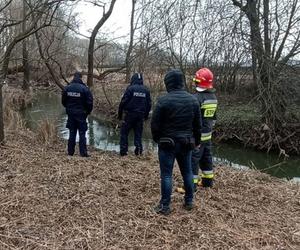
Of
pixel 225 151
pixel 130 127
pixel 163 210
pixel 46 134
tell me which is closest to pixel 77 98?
pixel 130 127

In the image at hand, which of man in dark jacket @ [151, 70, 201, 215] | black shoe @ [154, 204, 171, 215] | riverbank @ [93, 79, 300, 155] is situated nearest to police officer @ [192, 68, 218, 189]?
man in dark jacket @ [151, 70, 201, 215]

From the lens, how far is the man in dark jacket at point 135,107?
28.5 ft

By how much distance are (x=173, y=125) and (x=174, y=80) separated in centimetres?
57

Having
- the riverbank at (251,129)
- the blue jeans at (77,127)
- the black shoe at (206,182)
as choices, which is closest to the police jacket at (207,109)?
the black shoe at (206,182)

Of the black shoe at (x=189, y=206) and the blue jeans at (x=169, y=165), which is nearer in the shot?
the blue jeans at (x=169, y=165)

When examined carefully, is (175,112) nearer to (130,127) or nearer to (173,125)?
(173,125)

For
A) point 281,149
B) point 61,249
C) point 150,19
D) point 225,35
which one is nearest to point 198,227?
point 61,249

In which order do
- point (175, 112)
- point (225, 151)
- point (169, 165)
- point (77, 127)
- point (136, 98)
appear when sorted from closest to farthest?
point (175, 112) → point (169, 165) → point (77, 127) → point (136, 98) → point (225, 151)

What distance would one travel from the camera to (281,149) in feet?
41.4

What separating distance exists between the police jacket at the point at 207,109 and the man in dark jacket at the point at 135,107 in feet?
9.38

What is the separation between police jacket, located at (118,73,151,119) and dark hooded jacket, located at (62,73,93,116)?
0.78 m

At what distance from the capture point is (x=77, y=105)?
8375 mm

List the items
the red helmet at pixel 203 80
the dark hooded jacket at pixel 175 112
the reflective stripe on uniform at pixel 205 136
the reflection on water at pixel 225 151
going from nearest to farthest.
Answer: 1. the dark hooded jacket at pixel 175 112
2. the red helmet at pixel 203 80
3. the reflective stripe on uniform at pixel 205 136
4. the reflection on water at pixel 225 151

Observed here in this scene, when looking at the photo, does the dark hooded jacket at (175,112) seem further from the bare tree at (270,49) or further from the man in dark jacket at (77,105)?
the bare tree at (270,49)
